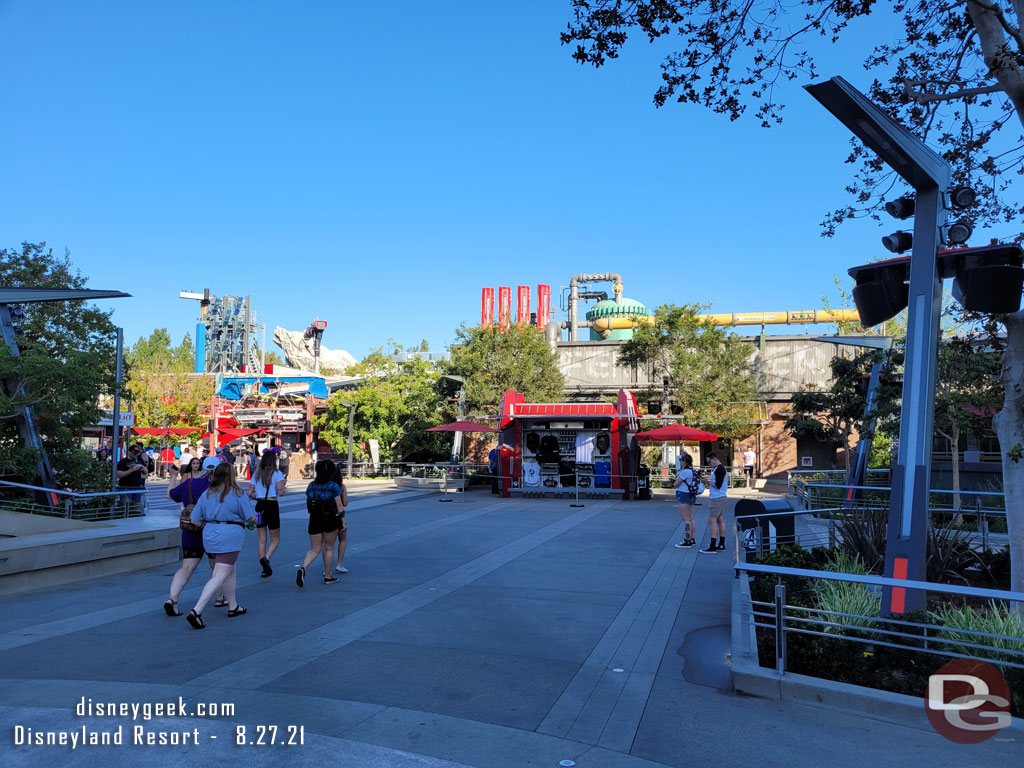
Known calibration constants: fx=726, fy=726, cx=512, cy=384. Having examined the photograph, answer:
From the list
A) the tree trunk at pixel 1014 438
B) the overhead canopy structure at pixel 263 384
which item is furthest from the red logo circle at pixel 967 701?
the overhead canopy structure at pixel 263 384

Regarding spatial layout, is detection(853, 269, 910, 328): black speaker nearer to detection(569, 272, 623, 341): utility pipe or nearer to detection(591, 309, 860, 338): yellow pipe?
detection(591, 309, 860, 338): yellow pipe

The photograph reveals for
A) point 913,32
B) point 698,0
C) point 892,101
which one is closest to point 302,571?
point 698,0

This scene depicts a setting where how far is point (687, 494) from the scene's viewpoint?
41.3ft

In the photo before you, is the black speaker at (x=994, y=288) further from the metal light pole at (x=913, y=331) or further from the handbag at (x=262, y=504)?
the handbag at (x=262, y=504)

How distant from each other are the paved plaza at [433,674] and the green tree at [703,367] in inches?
792

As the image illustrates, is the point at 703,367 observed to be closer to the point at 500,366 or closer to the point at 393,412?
the point at 500,366

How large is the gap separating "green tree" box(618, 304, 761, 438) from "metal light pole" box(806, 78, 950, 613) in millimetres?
23190

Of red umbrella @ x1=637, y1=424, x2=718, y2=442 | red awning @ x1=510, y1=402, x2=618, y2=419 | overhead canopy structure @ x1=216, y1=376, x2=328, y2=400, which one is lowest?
red umbrella @ x1=637, y1=424, x2=718, y2=442

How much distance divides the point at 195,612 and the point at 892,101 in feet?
31.1

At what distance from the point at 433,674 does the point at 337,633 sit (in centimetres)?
161

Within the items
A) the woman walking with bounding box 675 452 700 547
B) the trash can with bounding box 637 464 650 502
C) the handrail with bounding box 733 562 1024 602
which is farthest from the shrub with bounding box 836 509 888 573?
the trash can with bounding box 637 464 650 502

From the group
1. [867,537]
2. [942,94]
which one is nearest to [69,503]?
[867,537]

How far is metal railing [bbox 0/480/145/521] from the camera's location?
11328mm

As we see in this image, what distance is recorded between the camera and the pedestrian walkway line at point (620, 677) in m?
4.77
